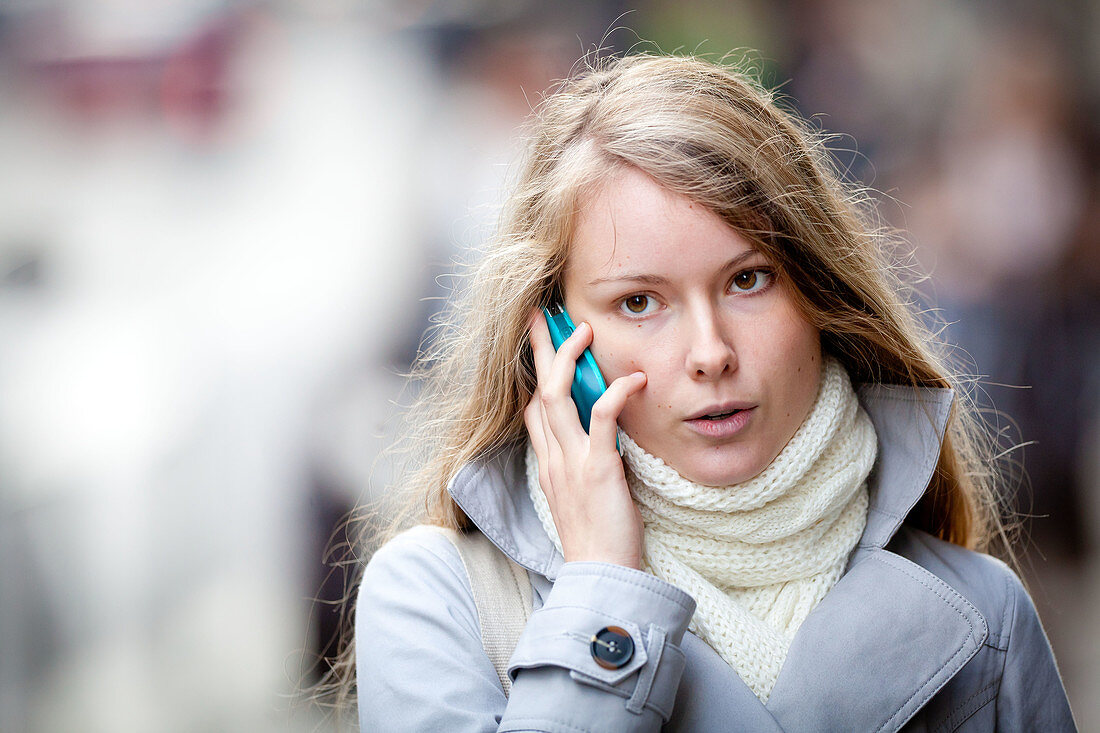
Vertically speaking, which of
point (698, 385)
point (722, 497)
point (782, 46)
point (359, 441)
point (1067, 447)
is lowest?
point (1067, 447)

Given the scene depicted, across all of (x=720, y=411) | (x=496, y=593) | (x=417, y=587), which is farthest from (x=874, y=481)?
(x=417, y=587)

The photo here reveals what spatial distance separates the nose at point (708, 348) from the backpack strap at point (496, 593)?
402 millimetres

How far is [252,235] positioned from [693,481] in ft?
6.95

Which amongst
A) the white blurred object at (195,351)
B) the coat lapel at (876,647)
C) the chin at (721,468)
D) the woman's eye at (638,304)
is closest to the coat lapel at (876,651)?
the coat lapel at (876,647)

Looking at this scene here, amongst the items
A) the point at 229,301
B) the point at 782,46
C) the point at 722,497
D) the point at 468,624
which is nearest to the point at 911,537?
the point at 722,497

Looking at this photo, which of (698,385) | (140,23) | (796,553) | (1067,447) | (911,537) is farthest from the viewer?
(1067,447)

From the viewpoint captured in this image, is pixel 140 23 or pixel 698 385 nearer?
pixel 698 385

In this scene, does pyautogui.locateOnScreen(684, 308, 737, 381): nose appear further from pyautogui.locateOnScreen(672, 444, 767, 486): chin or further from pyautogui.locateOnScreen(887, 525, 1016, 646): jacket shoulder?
pyautogui.locateOnScreen(887, 525, 1016, 646): jacket shoulder

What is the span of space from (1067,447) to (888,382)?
2151mm

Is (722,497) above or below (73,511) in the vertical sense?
above

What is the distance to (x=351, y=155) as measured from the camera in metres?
2.88

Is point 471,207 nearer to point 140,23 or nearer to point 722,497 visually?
point 140,23

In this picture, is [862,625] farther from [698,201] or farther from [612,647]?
[698,201]

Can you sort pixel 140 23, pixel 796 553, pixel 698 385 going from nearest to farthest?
pixel 698 385 → pixel 796 553 → pixel 140 23
